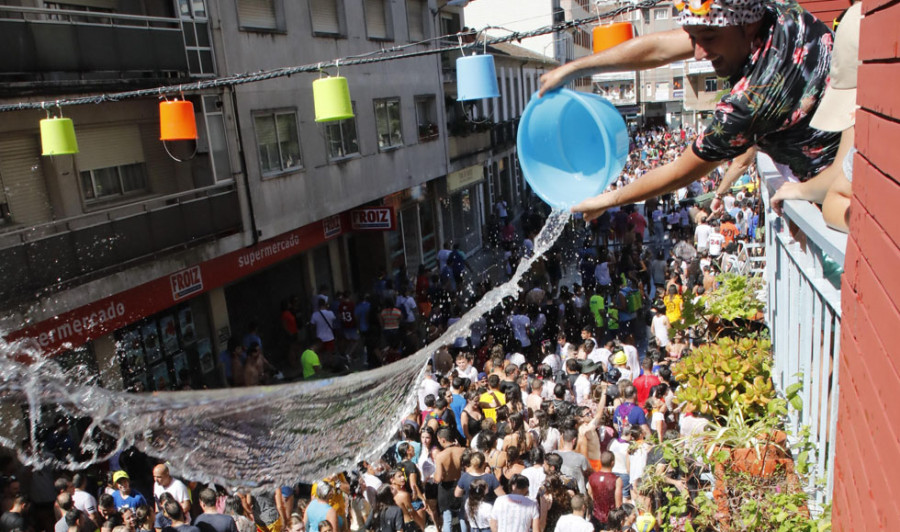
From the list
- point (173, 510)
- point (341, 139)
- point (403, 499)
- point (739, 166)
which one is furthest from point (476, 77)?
point (341, 139)

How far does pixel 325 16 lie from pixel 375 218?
4626 millimetres

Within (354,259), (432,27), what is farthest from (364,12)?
(354,259)

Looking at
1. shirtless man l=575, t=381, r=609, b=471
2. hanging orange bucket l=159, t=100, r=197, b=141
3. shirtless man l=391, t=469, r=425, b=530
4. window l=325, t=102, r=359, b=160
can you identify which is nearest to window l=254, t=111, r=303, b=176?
window l=325, t=102, r=359, b=160

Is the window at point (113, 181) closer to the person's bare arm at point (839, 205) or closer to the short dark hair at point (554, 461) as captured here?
the short dark hair at point (554, 461)

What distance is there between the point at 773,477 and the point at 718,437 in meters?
0.43

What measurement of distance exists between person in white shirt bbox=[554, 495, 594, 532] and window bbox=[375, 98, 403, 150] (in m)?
14.1

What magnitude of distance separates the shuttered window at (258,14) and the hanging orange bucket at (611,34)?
9.86 meters

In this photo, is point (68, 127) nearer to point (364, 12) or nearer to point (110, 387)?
point (110, 387)

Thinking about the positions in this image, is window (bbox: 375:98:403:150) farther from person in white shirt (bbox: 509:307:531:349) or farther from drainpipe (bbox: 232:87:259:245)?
person in white shirt (bbox: 509:307:531:349)

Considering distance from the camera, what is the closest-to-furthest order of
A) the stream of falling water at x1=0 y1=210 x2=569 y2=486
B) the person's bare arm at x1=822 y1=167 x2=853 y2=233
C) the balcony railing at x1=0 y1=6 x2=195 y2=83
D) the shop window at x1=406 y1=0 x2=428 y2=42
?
1. the person's bare arm at x1=822 y1=167 x2=853 y2=233
2. the stream of falling water at x1=0 y1=210 x2=569 y2=486
3. the balcony railing at x1=0 y1=6 x2=195 y2=83
4. the shop window at x1=406 y1=0 x2=428 y2=42

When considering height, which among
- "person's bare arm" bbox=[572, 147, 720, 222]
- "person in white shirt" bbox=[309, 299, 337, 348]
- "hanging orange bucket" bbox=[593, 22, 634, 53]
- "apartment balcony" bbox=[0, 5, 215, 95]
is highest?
"apartment balcony" bbox=[0, 5, 215, 95]

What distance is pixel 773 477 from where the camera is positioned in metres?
3.86

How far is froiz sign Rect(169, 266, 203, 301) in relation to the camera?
1248 cm

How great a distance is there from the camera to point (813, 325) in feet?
12.7
